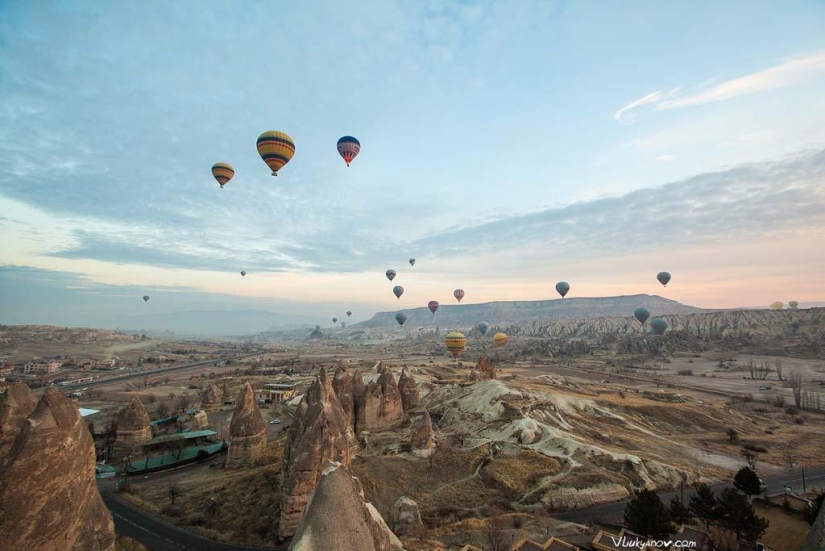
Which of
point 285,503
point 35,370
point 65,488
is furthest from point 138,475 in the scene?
point 35,370

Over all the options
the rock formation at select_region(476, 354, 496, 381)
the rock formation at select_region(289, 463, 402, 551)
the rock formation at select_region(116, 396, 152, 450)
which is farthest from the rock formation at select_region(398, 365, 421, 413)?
the rock formation at select_region(289, 463, 402, 551)

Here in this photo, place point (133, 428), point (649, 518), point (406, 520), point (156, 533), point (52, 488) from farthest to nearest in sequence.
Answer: point (133, 428) < point (156, 533) < point (406, 520) < point (649, 518) < point (52, 488)

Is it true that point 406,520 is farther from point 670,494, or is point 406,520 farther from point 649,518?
point 670,494

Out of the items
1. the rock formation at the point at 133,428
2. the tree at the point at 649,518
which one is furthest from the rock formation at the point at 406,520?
the rock formation at the point at 133,428

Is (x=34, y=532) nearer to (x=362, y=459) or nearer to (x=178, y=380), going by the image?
(x=362, y=459)

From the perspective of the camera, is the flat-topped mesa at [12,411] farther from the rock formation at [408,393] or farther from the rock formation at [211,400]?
the rock formation at [211,400]

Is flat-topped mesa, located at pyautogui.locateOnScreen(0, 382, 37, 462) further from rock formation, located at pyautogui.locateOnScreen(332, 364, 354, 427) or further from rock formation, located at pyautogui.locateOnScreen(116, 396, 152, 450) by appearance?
rock formation, located at pyautogui.locateOnScreen(332, 364, 354, 427)

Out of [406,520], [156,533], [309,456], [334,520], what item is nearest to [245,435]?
[156,533]
